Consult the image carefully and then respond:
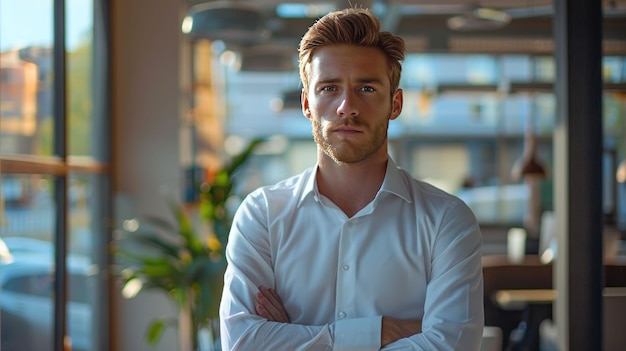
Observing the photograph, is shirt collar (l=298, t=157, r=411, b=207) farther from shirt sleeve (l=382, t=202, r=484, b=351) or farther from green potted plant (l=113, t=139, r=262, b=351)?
green potted plant (l=113, t=139, r=262, b=351)

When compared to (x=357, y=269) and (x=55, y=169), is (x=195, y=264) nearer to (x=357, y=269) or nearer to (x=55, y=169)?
(x=55, y=169)

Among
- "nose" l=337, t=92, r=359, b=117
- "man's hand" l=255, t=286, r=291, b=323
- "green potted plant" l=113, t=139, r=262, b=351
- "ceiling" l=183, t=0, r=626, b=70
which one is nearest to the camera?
"nose" l=337, t=92, r=359, b=117

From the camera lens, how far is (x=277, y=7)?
6902 mm

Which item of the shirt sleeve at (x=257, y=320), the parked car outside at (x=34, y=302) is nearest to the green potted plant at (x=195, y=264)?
the parked car outside at (x=34, y=302)

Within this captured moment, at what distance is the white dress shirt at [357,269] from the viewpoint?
1873 mm

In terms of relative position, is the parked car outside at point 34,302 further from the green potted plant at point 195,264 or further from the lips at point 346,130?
the lips at point 346,130

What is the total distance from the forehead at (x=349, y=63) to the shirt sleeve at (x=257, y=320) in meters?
0.38

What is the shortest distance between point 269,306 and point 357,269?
8.5 inches

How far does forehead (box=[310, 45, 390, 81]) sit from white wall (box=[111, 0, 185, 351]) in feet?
10.7

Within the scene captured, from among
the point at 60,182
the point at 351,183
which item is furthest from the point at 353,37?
the point at 60,182

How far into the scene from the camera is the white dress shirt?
187cm

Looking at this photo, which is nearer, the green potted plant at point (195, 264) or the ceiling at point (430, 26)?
the green potted plant at point (195, 264)

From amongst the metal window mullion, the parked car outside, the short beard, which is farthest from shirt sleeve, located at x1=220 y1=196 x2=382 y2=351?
the metal window mullion

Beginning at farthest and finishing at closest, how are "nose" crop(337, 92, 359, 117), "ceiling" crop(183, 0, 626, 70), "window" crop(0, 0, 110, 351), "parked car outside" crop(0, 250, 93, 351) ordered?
"ceiling" crop(183, 0, 626, 70) → "window" crop(0, 0, 110, 351) → "parked car outside" crop(0, 250, 93, 351) → "nose" crop(337, 92, 359, 117)
